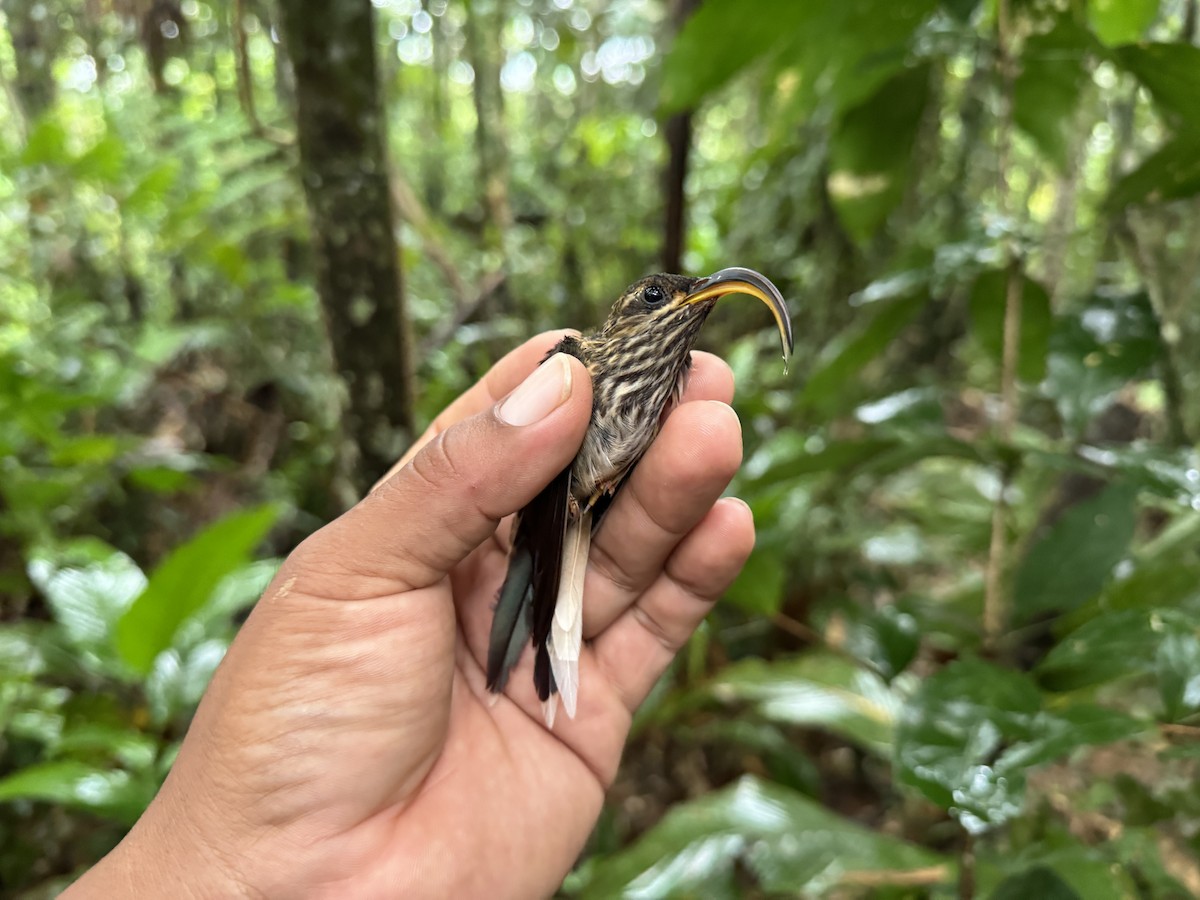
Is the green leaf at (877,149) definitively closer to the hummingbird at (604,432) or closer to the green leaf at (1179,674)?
the hummingbird at (604,432)

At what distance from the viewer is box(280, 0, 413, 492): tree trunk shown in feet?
5.96

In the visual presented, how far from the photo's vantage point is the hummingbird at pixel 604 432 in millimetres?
1217

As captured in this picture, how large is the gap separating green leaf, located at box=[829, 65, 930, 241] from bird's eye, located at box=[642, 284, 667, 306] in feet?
2.61

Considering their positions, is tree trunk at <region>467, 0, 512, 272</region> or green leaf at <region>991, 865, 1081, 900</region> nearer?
green leaf at <region>991, 865, 1081, 900</region>

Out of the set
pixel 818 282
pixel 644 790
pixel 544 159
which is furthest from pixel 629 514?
pixel 544 159

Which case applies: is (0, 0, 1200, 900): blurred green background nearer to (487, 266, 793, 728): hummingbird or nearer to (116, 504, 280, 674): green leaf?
(116, 504, 280, 674): green leaf

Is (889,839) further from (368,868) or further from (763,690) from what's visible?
(368,868)

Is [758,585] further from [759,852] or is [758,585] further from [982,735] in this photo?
[982,735]

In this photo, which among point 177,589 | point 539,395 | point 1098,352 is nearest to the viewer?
point 539,395

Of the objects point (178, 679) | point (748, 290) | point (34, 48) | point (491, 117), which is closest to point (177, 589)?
point (178, 679)

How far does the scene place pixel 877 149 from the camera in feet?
5.55

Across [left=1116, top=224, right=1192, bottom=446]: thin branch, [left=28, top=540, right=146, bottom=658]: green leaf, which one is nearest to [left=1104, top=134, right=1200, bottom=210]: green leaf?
[left=1116, top=224, right=1192, bottom=446]: thin branch

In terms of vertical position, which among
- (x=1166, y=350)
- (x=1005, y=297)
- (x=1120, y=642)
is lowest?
(x=1120, y=642)

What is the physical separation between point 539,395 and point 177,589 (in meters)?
1.22
